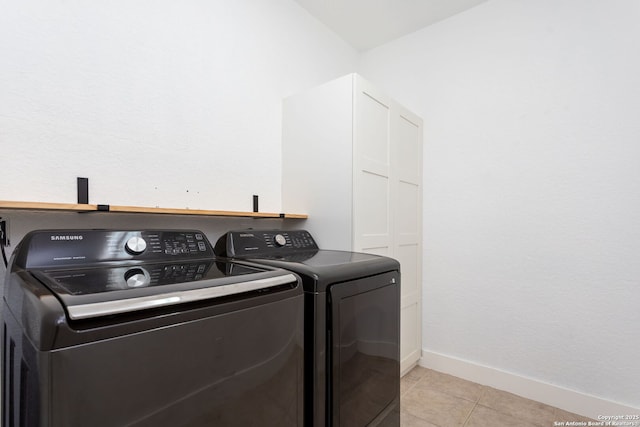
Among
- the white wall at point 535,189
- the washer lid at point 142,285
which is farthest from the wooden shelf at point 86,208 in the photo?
the white wall at point 535,189

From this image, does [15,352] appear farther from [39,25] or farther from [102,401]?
[39,25]

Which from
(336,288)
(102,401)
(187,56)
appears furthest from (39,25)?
(336,288)

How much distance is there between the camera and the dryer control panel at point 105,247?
97 cm

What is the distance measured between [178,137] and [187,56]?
1.44ft

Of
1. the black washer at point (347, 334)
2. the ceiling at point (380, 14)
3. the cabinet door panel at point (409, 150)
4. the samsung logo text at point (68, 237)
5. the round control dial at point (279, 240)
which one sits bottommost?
the black washer at point (347, 334)

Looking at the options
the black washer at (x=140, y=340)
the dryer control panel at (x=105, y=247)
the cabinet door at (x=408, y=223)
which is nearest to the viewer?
the black washer at (x=140, y=340)

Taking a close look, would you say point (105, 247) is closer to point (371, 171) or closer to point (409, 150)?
point (371, 171)

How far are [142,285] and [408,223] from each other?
1.92 metres

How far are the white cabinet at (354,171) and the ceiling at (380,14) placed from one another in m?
0.78

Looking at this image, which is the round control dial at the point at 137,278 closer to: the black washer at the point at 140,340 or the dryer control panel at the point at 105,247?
the black washer at the point at 140,340

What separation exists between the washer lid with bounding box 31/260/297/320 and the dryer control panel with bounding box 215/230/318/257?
389 mm

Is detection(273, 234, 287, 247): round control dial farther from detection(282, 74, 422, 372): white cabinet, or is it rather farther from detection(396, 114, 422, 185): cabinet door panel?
detection(396, 114, 422, 185): cabinet door panel

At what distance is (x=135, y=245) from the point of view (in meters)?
1.16

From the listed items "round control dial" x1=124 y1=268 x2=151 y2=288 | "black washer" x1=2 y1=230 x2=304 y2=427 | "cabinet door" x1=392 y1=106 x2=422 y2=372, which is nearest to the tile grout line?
"cabinet door" x1=392 y1=106 x2=422 y2=372
